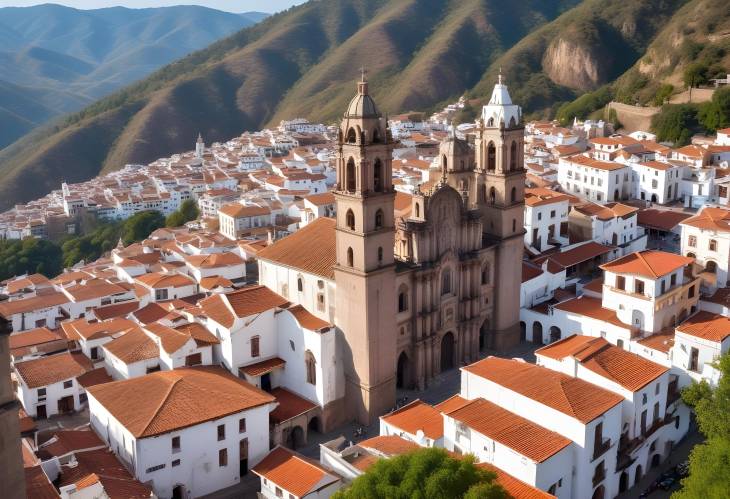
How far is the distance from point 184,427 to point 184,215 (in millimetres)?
62803

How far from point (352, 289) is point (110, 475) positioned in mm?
12464

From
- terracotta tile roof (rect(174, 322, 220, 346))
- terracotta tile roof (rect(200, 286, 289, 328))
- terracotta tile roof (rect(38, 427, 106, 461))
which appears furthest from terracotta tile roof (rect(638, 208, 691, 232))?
terracotta tile roof (rect(38, 427, 106, 461))

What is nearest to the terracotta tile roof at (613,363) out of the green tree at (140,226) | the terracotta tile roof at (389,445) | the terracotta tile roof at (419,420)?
the terracotta tile roof at (419,420)

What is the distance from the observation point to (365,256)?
3153cm

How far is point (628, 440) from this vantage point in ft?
92.3

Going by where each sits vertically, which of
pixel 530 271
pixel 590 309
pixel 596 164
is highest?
pixel 596 164

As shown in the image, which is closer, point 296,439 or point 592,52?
point 296,439

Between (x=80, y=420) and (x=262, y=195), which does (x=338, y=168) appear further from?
(x=262, y=195)

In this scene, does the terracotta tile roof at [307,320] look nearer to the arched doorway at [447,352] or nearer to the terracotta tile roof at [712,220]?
the arched doorway at [447,352]

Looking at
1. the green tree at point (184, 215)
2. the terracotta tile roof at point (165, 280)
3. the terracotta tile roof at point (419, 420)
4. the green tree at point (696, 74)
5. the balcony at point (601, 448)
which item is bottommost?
the green tree at point (184, 215)

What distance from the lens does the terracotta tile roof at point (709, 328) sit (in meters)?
31.6

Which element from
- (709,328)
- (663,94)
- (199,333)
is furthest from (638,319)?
(663,94)

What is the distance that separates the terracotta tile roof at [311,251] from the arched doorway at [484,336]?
1041 cm

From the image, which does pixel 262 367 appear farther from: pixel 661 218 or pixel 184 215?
pixel 184 215
